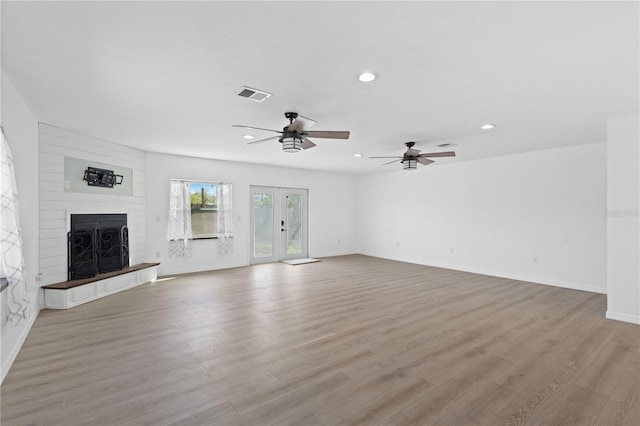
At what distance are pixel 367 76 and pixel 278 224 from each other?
620 centimetres

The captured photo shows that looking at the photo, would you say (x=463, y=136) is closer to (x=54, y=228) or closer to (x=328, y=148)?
(x=328, y=148)

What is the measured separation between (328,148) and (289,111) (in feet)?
7.45

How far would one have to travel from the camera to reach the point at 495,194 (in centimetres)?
675

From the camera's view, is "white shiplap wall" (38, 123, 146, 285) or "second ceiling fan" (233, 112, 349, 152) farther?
"white shiplap wall" (38, 123, 146, 285)

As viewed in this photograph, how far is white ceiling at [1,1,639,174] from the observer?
1910 mm

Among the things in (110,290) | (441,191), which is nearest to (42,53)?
(110,290)

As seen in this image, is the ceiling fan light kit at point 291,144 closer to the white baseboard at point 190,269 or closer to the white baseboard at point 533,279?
the white baseboard at point 190,269

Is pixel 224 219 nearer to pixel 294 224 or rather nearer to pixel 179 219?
pixel 179 219

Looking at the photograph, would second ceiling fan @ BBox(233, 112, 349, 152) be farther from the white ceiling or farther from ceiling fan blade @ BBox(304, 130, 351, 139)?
the white ceiling

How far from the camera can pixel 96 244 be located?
5.09m

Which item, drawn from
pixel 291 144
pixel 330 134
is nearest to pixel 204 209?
pixel 291 144

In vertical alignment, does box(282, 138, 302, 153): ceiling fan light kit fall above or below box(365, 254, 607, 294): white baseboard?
above

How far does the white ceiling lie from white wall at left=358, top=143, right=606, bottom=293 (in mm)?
1570

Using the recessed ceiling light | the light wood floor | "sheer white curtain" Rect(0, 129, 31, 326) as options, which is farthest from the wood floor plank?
"sheer white curtain" Rect(0, 129, 31, 326)
